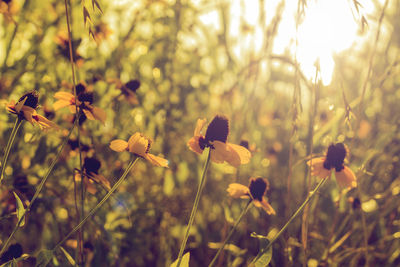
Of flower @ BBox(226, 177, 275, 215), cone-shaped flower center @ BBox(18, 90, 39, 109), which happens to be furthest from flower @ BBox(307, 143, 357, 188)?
cone-shaped flower center @ BBox(18, 90, 39, 109)

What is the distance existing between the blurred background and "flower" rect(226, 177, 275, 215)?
2.7 inches

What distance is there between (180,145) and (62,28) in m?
0.66

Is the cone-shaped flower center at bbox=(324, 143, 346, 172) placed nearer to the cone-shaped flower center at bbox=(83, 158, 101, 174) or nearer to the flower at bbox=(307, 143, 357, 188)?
the flower at bbox=(307, 143, 357, 188)

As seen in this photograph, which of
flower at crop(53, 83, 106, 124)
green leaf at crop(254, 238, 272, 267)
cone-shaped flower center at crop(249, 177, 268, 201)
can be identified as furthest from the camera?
cone-shaped flower center at crop(249, 177, 268, 201)

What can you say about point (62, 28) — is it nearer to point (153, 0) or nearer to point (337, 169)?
point (153, 0)

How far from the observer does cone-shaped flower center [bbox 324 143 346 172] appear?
87 cm

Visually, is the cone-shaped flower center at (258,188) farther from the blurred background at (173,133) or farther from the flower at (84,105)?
the flower at (84,105)

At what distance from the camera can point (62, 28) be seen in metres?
1.47

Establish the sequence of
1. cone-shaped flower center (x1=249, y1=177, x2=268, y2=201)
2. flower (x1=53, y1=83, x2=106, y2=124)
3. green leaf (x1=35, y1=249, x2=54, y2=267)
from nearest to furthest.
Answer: green leaf (x1=35, y1=249, x2=54, y2=267), flower (x1=53, y1=83, x2=106, y2=124), cone-shaped flower center (x1=249, y1=177, x2=268, y2=201)

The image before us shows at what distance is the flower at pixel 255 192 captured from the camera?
34.5 inches

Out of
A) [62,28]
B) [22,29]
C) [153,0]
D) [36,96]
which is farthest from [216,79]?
[36,96]

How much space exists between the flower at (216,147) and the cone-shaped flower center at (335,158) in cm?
22

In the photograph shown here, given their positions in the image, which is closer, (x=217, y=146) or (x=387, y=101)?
(x=217, y=146)

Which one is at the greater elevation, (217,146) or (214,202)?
(217,146)
